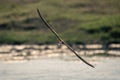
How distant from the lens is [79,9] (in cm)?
7750

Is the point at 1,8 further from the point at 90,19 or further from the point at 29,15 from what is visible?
the point at 90,19

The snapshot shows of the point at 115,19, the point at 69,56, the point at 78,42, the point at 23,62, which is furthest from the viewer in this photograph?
the point at 115,19

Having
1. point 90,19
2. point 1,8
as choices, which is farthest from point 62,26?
point 1,8

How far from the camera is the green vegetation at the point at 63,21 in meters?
64.9

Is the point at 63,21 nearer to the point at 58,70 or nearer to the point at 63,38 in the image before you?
the point at 63,38

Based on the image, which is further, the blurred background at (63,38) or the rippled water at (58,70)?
the blurred background at (63,38)

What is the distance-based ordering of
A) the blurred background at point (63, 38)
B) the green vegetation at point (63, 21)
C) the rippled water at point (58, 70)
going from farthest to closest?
the green vegetation at point (63, 21) → the blurred background at point (63, 38) → the rippled water at point (58, 70)

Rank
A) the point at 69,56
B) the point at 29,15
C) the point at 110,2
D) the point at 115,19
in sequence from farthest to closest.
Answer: the point at 110,2 < the point at 29,15 < the point at 115,19 < the point at 69,56

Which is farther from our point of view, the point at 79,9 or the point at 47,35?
the point at 79,9

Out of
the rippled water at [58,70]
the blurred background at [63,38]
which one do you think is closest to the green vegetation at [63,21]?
the blurred background at [63,38]

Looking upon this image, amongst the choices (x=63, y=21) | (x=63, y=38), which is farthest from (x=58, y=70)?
(x=63, y=21)

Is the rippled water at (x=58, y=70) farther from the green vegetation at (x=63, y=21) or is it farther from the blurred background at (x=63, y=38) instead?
the green vegetation at (x=63, y=21)

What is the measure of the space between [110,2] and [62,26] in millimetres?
12265

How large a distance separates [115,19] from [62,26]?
5.69m
